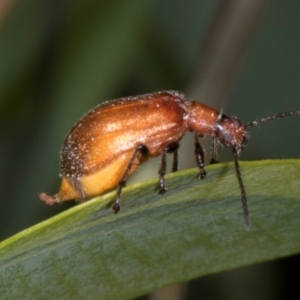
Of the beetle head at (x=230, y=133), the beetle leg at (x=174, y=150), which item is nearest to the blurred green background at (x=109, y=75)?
the beetle head at (x=230, y=133)

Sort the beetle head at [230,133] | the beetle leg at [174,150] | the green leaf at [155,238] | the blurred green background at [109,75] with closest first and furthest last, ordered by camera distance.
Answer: the green leaf at [155,238] → the beetle leg at [174,150] → the beetle head at [230,133] → the blurred green background at [109,75]

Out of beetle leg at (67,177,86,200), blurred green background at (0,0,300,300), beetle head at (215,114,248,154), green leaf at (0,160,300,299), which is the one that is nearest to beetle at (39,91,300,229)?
beetle leg at (67,177,86,200)

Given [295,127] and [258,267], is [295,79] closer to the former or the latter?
[295,127]

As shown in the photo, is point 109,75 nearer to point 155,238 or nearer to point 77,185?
point 77,185

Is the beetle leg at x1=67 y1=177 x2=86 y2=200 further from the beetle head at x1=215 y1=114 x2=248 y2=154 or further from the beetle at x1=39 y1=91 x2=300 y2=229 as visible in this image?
the beetle head at x1=215 y1=114 x2=248 y2=154

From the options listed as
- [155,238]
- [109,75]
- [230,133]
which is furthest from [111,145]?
[109,75]

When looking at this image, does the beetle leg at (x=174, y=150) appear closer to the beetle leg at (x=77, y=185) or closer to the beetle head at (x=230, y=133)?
the beetle head at (x=230, y=133)

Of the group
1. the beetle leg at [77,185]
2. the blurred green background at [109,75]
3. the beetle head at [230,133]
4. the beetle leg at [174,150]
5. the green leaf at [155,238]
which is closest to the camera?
the green leaf at [155,238]

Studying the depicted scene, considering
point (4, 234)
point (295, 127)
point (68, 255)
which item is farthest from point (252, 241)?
point (4, 234)
